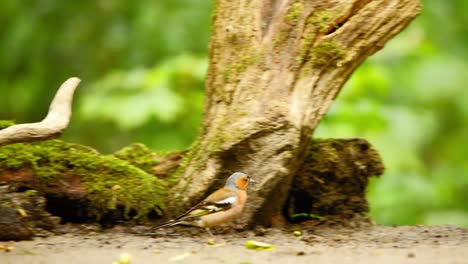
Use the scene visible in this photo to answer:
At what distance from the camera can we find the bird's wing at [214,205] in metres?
6.26

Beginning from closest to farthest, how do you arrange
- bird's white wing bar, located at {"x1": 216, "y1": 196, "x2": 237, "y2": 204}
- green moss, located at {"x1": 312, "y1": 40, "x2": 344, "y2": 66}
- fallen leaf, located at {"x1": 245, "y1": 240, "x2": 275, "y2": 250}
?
fallen leaf, located at {"x1": 245, "y1": 240, "x2": 275, "y2": 250} < bird's white wing bar, located at {"x1": 216, "y1": 196, "x2": 237, "y2": 204} < green moss, located at {"x1": 312, "y1": 40, "x2": 344, "y2": 66}

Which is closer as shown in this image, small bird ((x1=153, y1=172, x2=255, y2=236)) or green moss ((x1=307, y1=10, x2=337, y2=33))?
small bird ((x1=153, y1=172, x2=255, y2=236))

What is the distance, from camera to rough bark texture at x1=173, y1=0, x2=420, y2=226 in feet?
21.1

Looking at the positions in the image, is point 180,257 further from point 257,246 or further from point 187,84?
point 187,84

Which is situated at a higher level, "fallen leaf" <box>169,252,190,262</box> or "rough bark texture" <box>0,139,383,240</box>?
"rough bark texture" <box>0,139,383,240</box>

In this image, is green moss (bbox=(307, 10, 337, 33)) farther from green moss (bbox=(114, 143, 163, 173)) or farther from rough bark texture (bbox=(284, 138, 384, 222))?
green moss (bbox=(114, 143, 163, 173))

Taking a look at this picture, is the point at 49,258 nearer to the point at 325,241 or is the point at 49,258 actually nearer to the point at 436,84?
the point at 325,241

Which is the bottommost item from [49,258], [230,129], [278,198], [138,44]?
[49,258]

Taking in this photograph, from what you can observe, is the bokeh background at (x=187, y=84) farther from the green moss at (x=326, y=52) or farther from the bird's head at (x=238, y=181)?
the bird's head at (x=238, y=181)

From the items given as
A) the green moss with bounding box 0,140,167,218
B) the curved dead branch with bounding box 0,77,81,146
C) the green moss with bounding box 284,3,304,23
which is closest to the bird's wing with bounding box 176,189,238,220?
the green moss with bounding box 0,140,167,218

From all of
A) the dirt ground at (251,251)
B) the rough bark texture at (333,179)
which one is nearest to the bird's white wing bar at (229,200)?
the dirt ground at (251,251)

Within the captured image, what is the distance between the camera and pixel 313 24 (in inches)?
260

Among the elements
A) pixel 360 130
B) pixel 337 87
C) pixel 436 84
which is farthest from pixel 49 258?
pixel 436 84

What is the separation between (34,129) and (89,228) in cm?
98
